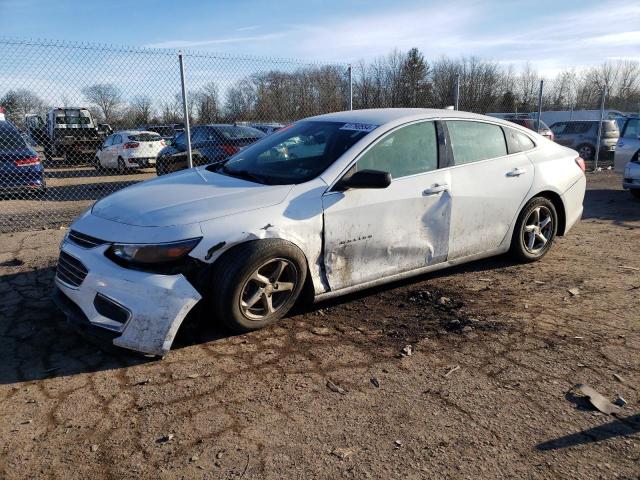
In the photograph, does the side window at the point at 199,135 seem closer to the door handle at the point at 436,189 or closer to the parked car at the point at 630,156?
the door handle at the point at 436,189

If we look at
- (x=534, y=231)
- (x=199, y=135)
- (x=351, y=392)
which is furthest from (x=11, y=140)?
(x=351, y=392)

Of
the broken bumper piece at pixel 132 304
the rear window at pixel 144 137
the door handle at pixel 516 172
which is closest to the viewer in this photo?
the broken bumper piece at pixel 132 304

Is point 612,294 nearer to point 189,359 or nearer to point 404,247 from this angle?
point 404,247

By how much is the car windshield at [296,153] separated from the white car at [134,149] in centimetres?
1283

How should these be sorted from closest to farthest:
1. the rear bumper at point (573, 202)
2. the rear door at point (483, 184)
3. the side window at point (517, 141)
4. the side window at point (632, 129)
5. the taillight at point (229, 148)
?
the rear door at point (483, 184) < the side window at point (517, 141) < the rear bumper at point (573, 202) < the taillight at point (229, 148) < the side window at point (632, 129)

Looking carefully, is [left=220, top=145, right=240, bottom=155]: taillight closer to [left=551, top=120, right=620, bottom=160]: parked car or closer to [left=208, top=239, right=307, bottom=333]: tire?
[left=208, top=239, right=307, bottom=333]: tire

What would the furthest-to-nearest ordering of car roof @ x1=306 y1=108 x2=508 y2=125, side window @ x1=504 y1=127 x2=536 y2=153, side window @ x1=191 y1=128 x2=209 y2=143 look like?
side window @ x1=191 y1=128 x2=209 y2=143, side window @ x1=504 y1=127 x2=536 y2=153, car roof @ x1=306 y1=108 x2=508 y2=125

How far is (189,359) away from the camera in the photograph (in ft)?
11.2

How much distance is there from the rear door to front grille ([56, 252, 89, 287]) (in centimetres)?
295

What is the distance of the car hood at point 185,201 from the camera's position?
341 centimetres

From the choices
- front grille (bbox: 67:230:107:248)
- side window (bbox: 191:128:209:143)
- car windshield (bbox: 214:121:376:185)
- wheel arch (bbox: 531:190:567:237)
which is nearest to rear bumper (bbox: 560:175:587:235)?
wheel arch (bbox: 531:190:567:237)

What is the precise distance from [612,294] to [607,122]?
15.2 meters

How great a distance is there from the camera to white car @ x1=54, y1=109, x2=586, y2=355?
10.6 feet

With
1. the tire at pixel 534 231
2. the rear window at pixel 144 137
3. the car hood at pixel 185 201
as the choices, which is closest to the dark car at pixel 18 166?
the rear window at pixel 144 137
